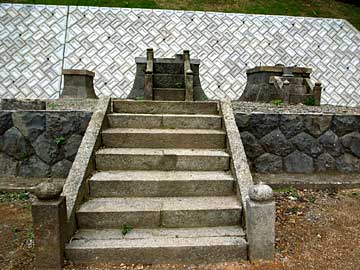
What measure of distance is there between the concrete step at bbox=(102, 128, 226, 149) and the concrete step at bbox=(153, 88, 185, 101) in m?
2.48

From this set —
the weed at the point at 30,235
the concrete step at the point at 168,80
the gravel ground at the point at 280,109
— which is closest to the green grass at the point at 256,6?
the concrete step at the point at 168,80

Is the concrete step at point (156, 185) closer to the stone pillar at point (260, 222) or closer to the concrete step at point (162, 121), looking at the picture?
the stone pillar at point (260, 222)

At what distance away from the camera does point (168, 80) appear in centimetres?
665

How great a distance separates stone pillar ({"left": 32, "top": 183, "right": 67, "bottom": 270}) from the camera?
244cm

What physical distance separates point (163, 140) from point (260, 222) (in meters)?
1.58

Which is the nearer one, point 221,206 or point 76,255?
point 76,255

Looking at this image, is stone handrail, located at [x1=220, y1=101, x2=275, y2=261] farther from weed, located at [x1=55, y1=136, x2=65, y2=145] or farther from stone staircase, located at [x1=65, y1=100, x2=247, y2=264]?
weed, located at [x1=55, y1=136, x2=65, y2=145]

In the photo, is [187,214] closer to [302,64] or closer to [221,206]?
[221,206]

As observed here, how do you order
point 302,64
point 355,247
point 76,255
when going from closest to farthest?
point 76,255 → point 355,247 → point 302,64

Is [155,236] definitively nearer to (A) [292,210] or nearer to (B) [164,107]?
(A) [292,210]

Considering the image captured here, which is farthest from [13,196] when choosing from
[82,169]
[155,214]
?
[155,214]

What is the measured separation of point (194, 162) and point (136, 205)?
32.9 inches

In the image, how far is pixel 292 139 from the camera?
458 cm

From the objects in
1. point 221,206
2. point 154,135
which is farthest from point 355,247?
point 154,135
